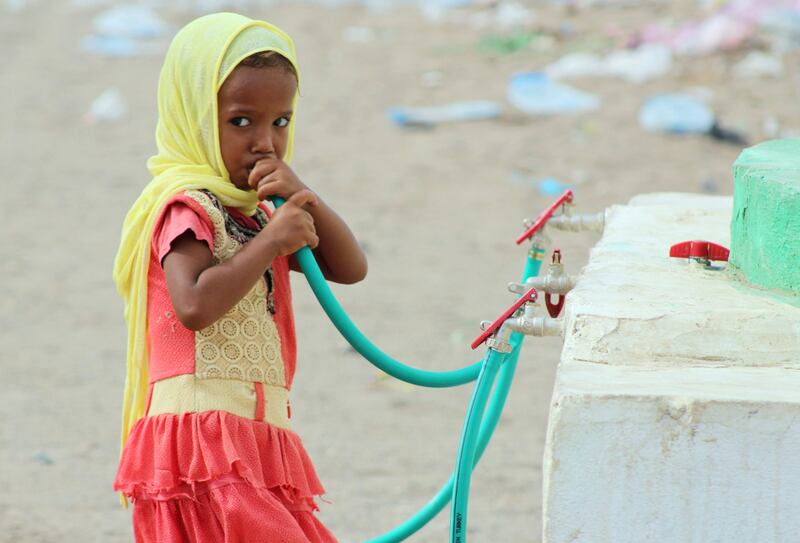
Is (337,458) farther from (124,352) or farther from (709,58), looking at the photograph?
(709,58)

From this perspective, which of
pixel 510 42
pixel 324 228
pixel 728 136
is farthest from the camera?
pixel 510 42

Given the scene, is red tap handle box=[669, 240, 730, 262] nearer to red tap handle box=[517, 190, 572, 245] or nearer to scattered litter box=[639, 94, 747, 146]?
red tap handle box=[517, 190, 572, 245]

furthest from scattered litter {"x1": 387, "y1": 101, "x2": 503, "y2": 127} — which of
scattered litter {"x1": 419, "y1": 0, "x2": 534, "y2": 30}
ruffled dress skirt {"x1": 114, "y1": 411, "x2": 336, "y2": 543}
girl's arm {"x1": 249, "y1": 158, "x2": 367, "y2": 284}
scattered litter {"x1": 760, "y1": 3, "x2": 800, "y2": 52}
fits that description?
ruffled dress skirt {"x1": 114, "y1": 411, "x2": 336, "y2": 543}

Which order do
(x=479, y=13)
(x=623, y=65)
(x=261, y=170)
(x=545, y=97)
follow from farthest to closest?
(x=479, y=13) → (x=623, y=65) → (x=545, y=97) → (x=261, y=170)

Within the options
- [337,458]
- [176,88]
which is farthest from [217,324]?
[337,458]

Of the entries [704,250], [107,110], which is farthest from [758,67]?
[704,250]

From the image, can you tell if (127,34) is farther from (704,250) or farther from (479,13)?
(704,250)

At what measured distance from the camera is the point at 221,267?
2.13 m

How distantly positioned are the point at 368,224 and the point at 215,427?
212 inches

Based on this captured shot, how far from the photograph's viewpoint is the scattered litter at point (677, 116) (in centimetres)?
852

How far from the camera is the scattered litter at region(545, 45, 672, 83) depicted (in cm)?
966

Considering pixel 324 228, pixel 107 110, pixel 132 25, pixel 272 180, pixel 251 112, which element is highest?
pixel 132 25

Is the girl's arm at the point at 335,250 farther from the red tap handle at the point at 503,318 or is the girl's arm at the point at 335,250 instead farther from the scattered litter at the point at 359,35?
the scattered litter at the point at 359,35

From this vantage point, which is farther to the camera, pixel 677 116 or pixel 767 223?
pixel 677 116
